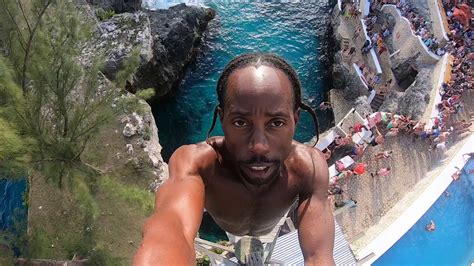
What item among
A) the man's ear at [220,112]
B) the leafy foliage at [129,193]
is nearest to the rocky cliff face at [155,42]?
the leafy foliage at [129,193]

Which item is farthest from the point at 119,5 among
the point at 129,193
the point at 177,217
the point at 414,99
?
the point at 177,217

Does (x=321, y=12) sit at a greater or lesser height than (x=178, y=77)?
greater

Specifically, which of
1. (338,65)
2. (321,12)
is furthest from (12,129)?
(321,12)

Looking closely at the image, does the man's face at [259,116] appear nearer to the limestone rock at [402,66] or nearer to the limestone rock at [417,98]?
the limestone rock at [417,98]

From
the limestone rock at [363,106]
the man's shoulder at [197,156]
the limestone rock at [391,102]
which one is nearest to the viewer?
the man's shoulder at [197,156]

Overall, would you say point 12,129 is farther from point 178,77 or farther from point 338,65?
point 338,65

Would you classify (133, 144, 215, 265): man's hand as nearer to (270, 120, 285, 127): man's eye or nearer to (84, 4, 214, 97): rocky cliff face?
(270, 120, 285, 127): man's eye
